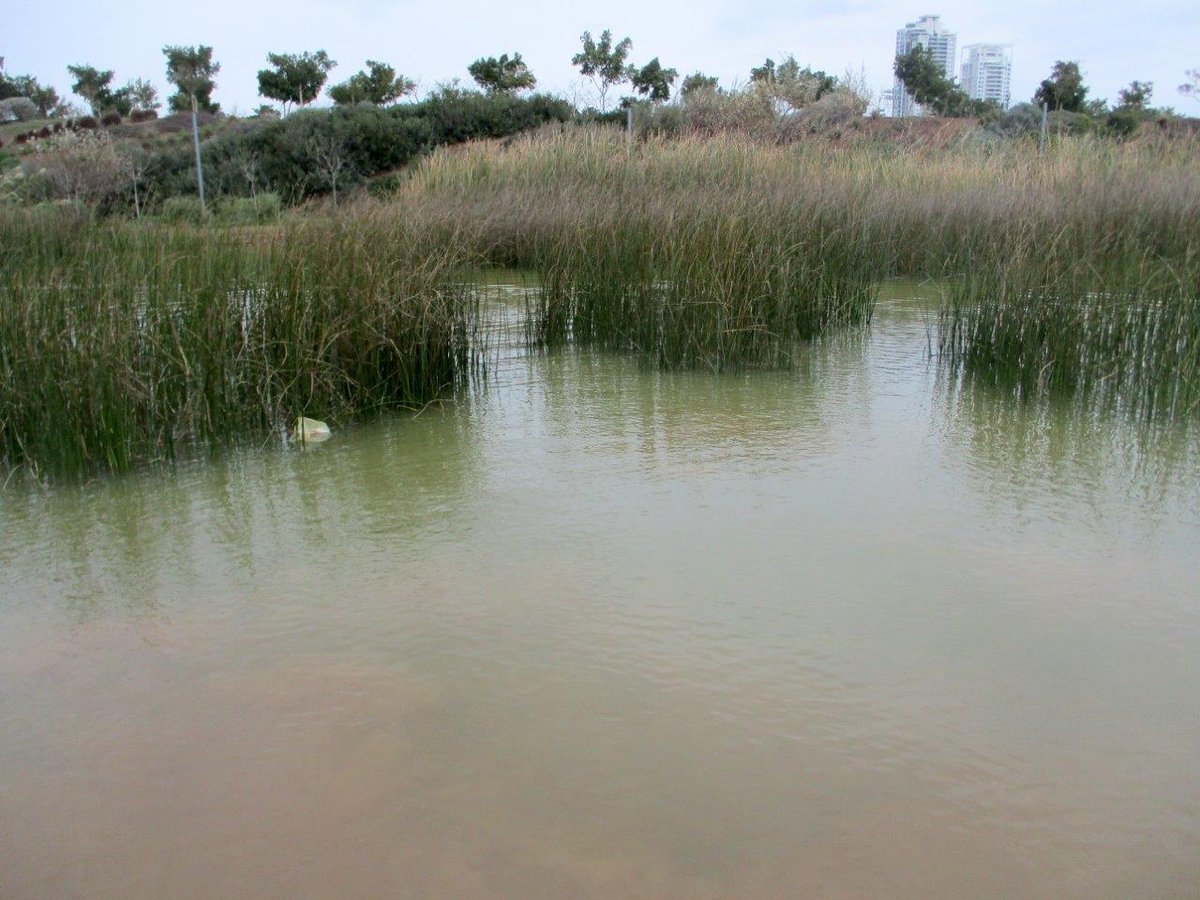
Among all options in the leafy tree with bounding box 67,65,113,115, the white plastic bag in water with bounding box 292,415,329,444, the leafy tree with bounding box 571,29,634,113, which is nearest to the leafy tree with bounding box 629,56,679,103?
the leafy tree with bounding box 571,29,634,113

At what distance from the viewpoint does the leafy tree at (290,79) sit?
26828 millimetres

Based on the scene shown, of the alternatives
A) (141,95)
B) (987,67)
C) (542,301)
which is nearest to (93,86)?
(141,95)

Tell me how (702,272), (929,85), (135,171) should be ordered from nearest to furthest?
(702,272) → (135,171) → (929,85)

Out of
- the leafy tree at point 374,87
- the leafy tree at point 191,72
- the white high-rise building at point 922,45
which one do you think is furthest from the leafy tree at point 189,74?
the white high-rise building at point 922,45

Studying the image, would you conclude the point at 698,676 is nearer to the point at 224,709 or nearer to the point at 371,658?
the point at 371,658

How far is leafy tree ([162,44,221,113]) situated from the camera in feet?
99.8

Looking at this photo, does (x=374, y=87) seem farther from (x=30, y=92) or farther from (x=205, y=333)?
(x=205, y=333)

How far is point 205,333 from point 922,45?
114 feet

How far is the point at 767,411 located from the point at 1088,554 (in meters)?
1.82

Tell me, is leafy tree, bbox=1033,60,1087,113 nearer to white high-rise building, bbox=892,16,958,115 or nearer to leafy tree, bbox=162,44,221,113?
white high-rise building, bbox=892,16,958,115

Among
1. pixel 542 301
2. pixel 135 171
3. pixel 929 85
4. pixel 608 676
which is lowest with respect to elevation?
pixel 608 676

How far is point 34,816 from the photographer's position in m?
1.93

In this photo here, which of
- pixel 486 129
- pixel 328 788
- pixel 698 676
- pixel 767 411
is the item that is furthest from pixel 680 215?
pixel 486 129

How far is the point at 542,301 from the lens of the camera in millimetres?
5965
